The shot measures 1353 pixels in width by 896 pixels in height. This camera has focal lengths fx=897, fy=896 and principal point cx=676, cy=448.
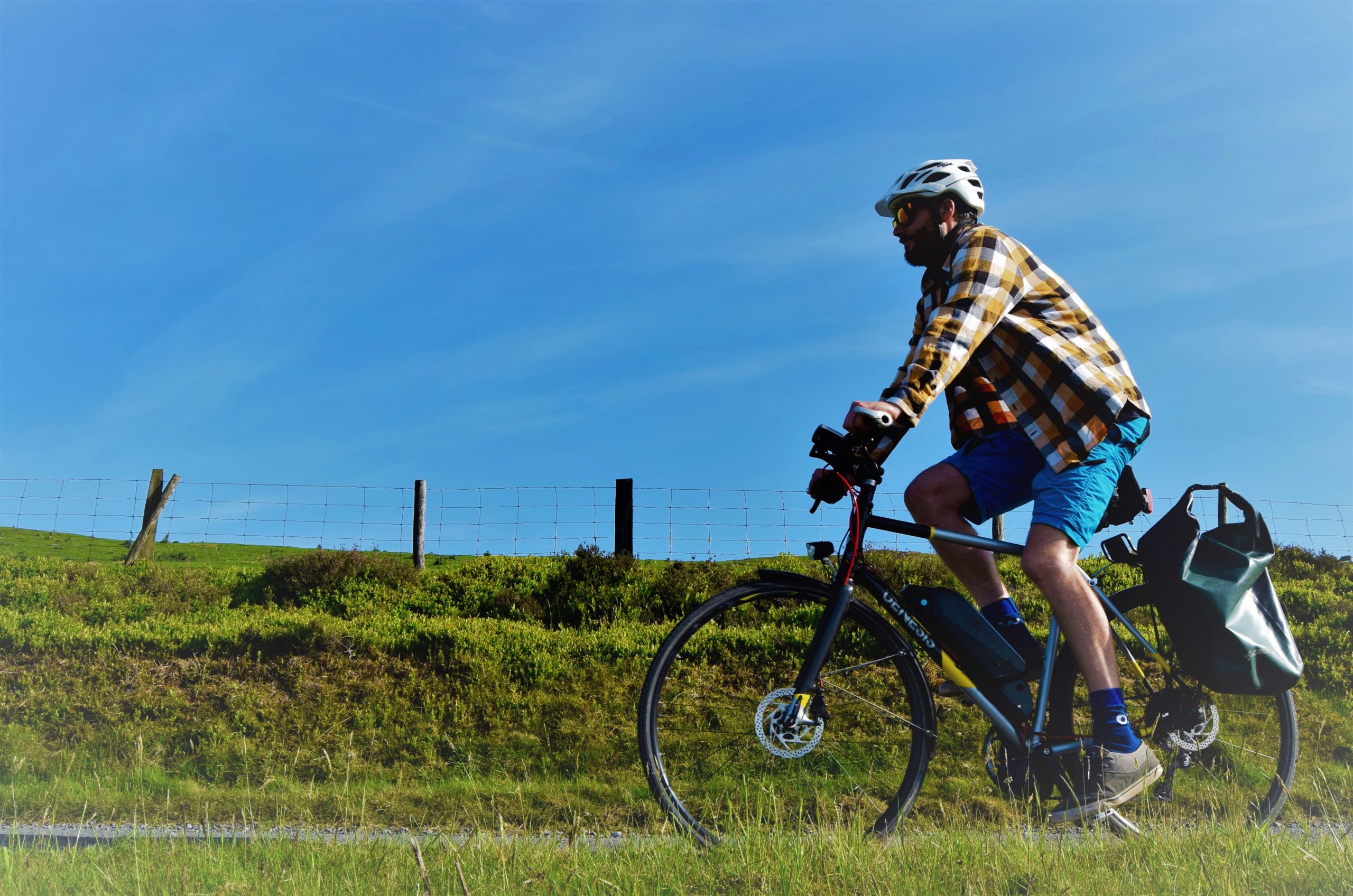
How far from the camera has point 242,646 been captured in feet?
25.3

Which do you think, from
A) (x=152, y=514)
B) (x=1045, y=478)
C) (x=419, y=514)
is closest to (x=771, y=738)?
(x=1045, y=478)

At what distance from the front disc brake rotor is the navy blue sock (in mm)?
1087

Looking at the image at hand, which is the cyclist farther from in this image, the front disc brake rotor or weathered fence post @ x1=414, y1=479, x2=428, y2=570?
weathered fence post @ x1=414, y1=479, x2=428, y2=570

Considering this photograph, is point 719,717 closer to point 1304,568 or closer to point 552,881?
point 552,881

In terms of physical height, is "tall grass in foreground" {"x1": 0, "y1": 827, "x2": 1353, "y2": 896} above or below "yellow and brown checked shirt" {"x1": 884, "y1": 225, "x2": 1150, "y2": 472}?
below

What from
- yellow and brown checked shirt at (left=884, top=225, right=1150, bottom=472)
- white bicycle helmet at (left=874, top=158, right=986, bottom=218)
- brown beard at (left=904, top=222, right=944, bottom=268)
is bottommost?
yellow and brown checked shirt at (left=884, top=225, right=1150, bottom=472)

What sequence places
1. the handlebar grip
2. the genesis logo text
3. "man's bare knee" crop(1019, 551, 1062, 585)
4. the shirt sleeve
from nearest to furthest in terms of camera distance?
the handlebar grip
the shirt sleeve
"man's bare knee" crop(1019, 551, 1062, 585)
the genesis logo text

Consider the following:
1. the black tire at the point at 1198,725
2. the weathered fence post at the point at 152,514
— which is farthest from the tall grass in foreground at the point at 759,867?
the weathered fence post at the point at 152,514

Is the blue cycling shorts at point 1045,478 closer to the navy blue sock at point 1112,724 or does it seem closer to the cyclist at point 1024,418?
the cyclist at point 1024,418

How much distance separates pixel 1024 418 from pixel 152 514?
66.5ft

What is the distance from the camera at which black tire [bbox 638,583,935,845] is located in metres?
3.17

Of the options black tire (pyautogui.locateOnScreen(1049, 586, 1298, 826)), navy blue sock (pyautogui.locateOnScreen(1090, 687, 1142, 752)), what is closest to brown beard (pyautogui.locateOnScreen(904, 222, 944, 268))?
black tire (pyautogui.locateOnScreen(1049, 586, 1298, 826))

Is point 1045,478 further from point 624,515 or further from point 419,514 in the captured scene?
point 419,514

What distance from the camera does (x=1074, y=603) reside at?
3432 mm
